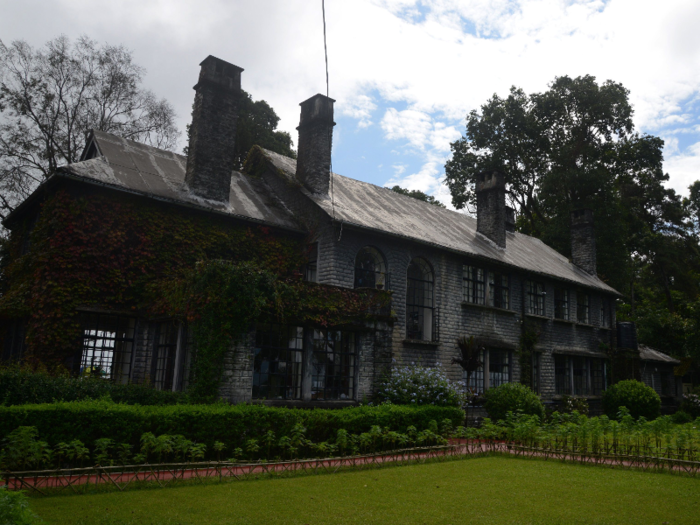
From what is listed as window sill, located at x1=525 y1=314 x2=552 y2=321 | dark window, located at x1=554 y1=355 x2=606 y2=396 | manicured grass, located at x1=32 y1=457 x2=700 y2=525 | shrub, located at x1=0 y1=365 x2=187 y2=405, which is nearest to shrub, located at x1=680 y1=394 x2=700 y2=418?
dark window, located at x1=554 y1=355 x2=606 y2=396

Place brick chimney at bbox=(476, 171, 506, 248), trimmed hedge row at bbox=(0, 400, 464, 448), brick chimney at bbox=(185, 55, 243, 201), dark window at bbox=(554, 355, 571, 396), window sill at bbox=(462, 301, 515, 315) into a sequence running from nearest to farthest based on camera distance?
trimmed hedge row at bbox=(0, 400, 464, 448) → brick chimney at bbox=(185, 55, 243, 201) → window sill at bbox=(462, 301, 515, 315) → dark window at bbox=(554, 355, 571, 396) → brick chimney at bbox=(476, 171, 506, 248)

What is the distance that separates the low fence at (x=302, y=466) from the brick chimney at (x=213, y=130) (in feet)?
28.4

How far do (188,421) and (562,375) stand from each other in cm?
1845

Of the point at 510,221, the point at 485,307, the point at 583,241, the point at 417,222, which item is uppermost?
the point at 510,221

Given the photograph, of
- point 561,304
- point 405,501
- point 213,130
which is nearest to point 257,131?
point 213,130

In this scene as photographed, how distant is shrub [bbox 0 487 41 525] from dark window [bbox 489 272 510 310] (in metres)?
18.3

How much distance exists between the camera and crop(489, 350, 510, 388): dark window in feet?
65.4

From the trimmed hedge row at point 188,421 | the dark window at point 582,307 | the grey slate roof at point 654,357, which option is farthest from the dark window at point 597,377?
the trimmed hedge row at point 188,421

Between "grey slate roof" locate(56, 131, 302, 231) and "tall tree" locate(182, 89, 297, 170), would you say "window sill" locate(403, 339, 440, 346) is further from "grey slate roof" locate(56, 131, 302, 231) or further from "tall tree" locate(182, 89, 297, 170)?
"tall tree" locate(182, 89, 297, 170)

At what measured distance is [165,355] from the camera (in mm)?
13797

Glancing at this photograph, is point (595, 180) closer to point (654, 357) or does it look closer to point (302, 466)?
point (654, 357)

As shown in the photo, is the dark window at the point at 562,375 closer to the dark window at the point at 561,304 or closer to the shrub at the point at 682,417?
the dark window at the point at 561,304

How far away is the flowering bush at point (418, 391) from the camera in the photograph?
46.1 ft

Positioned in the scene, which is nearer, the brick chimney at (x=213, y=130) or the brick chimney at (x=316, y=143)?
the brick chimney at (x=213, y=130)
